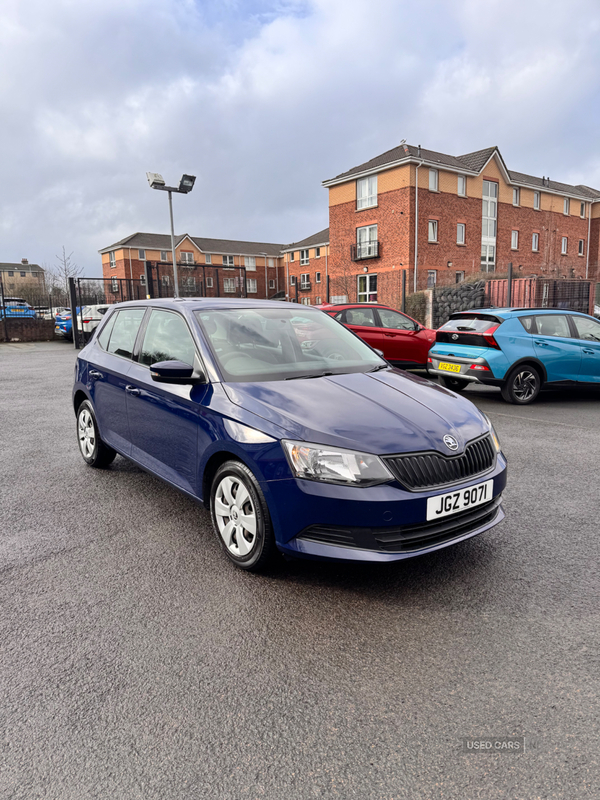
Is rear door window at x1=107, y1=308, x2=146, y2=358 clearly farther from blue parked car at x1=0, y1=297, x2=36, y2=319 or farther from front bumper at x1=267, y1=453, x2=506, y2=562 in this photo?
blue parked car at x1=0, y1=297, x2=36, y2=319

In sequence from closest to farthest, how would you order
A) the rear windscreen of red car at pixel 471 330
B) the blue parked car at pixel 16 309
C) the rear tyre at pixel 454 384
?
the rear windscreen of red car at pixel 471 330 → the rear tyre at pixel 454 384 → the blue parked car at pixel 16 309

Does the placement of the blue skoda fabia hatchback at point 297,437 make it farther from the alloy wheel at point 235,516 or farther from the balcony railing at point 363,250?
the balcony railing at point 363,250

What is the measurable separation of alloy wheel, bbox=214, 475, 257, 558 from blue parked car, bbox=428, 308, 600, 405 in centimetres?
648

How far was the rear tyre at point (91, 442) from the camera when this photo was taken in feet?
17.4

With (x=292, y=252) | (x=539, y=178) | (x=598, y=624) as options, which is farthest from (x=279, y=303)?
(x=292, y=252)

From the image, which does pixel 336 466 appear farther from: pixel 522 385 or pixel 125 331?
pixel 522 385

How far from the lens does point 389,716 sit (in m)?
2.14

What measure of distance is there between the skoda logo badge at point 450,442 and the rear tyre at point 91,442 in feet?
11.3

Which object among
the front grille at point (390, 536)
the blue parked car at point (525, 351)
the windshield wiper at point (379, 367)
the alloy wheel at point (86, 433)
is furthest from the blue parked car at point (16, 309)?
the front grille at point (390, 536)

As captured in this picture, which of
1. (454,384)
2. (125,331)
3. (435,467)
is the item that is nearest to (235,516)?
(435,467)

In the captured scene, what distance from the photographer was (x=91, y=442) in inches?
214

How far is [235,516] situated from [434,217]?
3805 cm

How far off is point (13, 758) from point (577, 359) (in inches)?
358

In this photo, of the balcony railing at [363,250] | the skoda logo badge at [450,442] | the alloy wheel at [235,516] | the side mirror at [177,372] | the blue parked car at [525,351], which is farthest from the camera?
the balcony railing at [363,250]
